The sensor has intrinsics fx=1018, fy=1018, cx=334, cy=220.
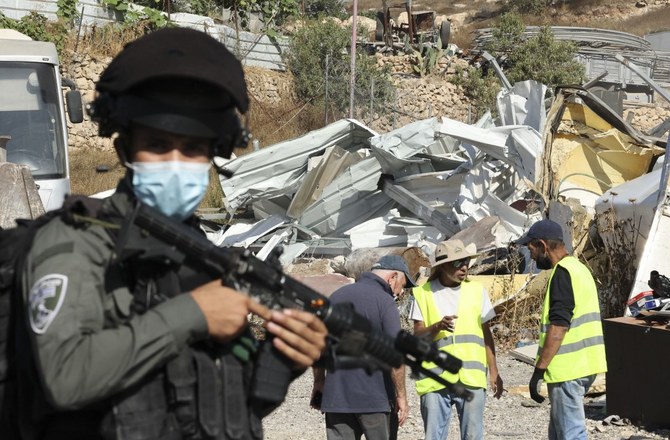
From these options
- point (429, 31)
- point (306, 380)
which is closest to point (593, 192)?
point (306, 380)

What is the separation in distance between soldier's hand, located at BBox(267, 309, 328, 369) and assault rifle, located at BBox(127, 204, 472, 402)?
23 mm

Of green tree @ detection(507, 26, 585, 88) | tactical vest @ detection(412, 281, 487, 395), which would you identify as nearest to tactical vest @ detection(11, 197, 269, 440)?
tactical vest @ detection(412, 281, 487, 395)

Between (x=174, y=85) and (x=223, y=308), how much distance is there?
49cm

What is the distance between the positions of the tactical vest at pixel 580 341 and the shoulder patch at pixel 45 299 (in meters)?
4.96

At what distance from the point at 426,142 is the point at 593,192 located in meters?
2.55

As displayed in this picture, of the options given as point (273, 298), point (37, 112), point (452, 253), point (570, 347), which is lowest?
point (570, 347)

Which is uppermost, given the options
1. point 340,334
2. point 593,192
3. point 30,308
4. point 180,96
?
point 180,96

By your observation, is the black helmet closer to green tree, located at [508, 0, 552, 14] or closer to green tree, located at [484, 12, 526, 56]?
green tree, located at [484, 12, 526, 56]

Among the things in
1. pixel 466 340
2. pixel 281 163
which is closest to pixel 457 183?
pixel 281 163

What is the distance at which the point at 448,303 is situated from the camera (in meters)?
6.55

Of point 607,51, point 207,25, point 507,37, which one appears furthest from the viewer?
point 607,51

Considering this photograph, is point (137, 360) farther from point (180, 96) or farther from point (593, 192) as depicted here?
point (593, 192)

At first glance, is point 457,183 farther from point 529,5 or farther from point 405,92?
point 529,5

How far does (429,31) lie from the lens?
34.0 meters
